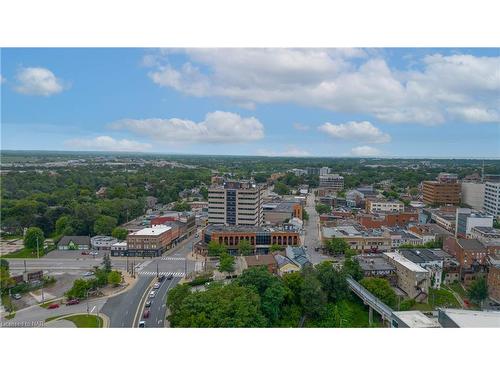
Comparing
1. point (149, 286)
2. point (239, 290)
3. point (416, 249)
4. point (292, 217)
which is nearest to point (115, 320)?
point (149, 286)

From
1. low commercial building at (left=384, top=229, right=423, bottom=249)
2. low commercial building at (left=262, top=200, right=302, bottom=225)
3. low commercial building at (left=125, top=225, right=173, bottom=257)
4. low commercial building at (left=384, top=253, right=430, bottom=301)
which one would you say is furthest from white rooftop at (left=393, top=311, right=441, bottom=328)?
low commercial building at (left=262, top=200, right=302, bottom=225)

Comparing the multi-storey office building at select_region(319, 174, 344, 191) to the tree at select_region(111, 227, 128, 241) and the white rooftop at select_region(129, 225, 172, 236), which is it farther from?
the tree at select_region(111, 227, 128, 241)

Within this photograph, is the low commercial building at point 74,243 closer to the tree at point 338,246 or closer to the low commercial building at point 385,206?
the tree at point 338,246

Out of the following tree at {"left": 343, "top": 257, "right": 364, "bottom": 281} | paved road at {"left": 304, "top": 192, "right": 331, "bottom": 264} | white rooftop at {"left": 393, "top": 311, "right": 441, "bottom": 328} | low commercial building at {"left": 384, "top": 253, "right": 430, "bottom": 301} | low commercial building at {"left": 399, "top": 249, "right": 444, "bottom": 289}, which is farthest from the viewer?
paved road at {"left": 304, "top": 192, "right": 331, "bottom": 264}

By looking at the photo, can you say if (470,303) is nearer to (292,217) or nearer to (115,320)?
(115,320)

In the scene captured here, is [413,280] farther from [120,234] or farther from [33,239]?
[33,239]

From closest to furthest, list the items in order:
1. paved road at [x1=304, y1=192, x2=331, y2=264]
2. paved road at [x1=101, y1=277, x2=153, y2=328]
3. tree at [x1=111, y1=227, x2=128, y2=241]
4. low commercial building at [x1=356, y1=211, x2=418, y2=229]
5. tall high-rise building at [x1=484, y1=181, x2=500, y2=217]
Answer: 1. paved road at [x1=101, y1=277, x2=153, y2=328]
2. paved road at [x1=304, y1=192, x2=331, y2=264]
3. tree at [x1=111, y1=227, x2=128, y2=241]
4. low commercial building at [x1=356, y1=211, x2=418, y2=229]
5. tall high-rise building at [x1=484, y1=181, x2=500, y2=217]

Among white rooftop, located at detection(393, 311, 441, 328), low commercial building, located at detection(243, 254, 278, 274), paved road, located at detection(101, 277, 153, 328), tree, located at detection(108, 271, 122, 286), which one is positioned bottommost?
paved road, located at detection(101, 277, 153, 328)
